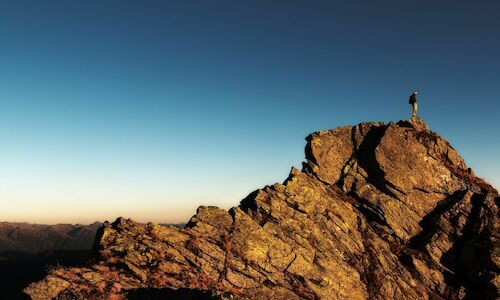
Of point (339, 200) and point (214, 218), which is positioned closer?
point (214, 218)

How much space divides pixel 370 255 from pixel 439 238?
29.1ft

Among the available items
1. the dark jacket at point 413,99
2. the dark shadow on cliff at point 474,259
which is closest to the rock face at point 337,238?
the dark shadow on cliff at point 474,259

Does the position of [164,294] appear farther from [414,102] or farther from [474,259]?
[414,102]

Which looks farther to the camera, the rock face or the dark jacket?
the dark jacket

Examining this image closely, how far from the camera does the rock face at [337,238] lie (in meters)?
28.7

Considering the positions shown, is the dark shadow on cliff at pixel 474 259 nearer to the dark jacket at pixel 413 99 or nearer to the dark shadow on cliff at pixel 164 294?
the dark jacket at pixel 413 99

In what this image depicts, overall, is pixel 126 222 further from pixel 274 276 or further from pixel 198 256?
pixel 274 276

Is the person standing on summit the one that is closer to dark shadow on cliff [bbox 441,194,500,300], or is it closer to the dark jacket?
the dark jacket

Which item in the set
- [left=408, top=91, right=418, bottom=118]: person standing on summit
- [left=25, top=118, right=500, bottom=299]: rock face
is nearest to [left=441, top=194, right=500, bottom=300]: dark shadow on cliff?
[left=25, top=118, right=500, bottom=299]: rock face

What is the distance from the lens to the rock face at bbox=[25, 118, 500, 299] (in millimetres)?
28719

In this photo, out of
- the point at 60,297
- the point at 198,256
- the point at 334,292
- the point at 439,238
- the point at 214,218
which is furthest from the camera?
the point at 439,238

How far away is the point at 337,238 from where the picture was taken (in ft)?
126

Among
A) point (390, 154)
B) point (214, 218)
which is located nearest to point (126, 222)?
→ point (214, 218)

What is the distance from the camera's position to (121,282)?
1053 inches
